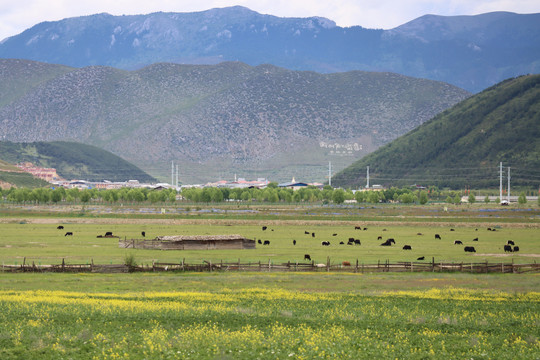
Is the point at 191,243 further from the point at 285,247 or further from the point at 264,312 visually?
the point at 264,312

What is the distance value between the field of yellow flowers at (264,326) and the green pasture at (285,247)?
26013 mm

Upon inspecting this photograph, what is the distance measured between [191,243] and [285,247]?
1245 cm

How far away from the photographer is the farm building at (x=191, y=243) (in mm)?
84375

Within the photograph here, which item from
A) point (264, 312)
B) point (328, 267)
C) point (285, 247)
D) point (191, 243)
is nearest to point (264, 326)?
point (264, 312)

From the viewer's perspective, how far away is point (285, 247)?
88.9m

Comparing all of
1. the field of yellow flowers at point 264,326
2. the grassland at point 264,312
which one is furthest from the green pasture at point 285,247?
the field of yellow flowers at point 264,326

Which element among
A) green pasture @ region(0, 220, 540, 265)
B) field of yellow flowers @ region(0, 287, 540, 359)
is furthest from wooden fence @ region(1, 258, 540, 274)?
field of yellow flowers @ region(0, 287, 540, 359)

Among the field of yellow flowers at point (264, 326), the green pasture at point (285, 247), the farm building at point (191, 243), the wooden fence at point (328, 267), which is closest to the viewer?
the field of yellow flowers at point (264, 326)

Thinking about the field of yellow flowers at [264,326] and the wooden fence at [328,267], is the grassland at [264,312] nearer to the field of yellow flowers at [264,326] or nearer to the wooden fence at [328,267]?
the field of yellow flowers at [264,326]

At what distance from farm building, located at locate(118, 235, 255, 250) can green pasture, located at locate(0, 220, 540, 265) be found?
239cm

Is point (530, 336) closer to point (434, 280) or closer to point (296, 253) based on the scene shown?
point (434, 280)

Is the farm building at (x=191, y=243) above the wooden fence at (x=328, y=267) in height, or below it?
above

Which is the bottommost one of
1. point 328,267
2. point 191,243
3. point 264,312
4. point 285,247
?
point 285,247

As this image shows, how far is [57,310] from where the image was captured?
34.8 m
